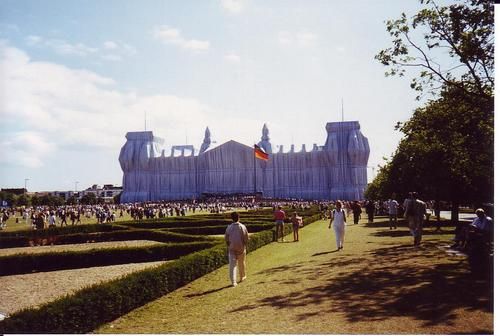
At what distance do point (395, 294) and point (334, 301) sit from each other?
3.62ft

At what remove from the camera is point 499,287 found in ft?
24.8

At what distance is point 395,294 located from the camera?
8477 millimetres

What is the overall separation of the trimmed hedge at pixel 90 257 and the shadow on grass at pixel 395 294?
5.64 meters

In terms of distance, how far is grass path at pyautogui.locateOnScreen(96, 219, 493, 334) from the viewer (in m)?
6.97

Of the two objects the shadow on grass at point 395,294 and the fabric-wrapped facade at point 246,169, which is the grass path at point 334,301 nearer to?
the shadow on grass at point 395,294

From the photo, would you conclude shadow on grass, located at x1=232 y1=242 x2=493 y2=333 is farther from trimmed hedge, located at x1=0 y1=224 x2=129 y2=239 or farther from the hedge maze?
trimmed hedge, located at x1=0 y1=224 x2=129 y2=239

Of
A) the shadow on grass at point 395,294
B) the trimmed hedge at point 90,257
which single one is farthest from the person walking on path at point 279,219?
the shadow on grass at point 395,294

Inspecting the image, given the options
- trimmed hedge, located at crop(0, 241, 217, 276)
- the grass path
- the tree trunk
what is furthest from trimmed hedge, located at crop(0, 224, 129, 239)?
the tree trunk

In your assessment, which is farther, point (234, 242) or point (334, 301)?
point (234, 242)

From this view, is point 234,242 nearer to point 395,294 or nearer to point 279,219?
point 395,294

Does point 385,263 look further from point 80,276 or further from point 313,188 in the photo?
point 313,188

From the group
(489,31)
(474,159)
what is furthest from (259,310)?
(474,159)

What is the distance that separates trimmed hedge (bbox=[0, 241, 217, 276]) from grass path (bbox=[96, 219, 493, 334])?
11.1 ft

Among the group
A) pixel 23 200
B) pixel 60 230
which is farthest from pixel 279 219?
pixel 23 200
